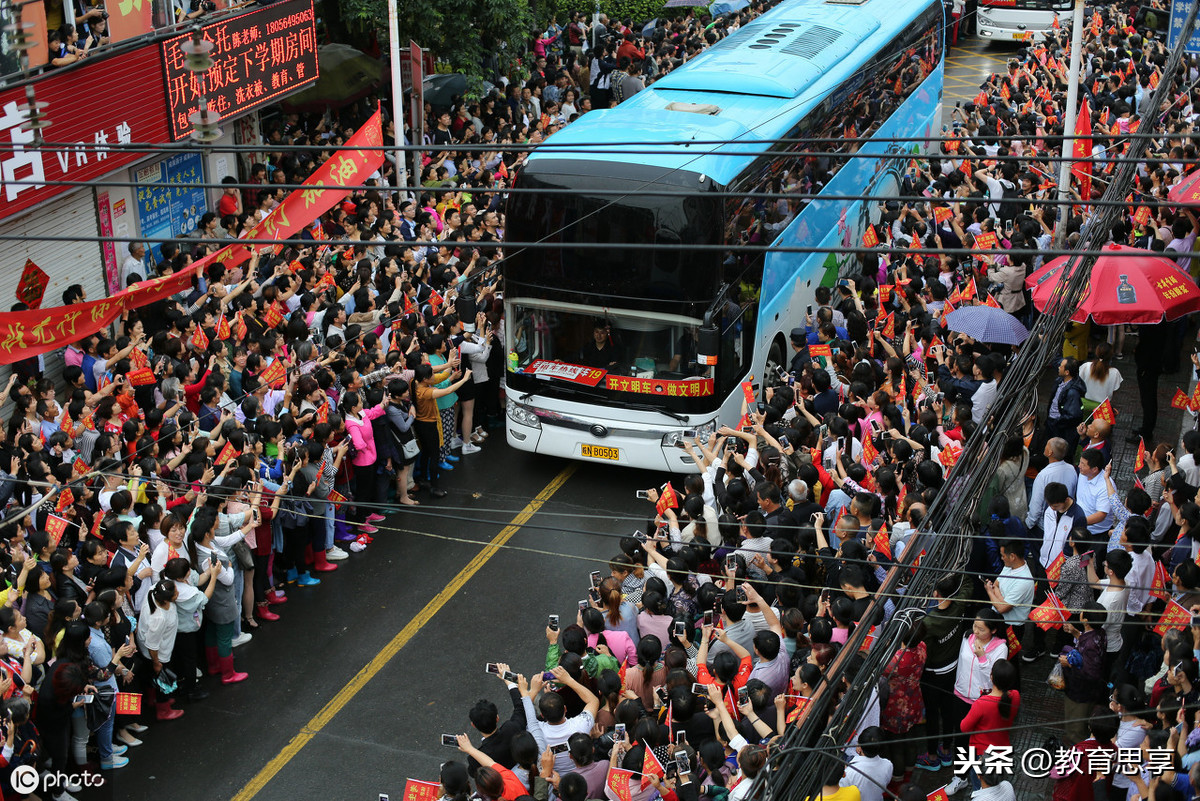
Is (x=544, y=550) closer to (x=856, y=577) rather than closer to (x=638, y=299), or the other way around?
(x=638, y=299)

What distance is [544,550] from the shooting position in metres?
11.7

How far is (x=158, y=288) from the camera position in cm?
1190

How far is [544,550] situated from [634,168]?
3.58 meters

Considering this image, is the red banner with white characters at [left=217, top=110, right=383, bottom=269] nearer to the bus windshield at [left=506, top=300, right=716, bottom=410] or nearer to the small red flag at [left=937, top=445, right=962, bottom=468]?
the bus windshield at [left=506, top=300, right=716, bottom=410]

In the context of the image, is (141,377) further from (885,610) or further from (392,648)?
(885,610)

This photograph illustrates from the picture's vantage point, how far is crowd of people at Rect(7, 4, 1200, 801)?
7.27 m

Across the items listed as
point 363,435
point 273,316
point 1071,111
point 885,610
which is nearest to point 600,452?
point 363,435

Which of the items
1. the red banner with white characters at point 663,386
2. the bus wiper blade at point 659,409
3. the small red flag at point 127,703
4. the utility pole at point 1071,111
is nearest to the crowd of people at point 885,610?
the red banner with white characters at point 663,386

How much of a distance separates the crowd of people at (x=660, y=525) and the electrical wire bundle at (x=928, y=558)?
0.53 feet

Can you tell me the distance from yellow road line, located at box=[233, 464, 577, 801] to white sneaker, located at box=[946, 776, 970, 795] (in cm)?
326

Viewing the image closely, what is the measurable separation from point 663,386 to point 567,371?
3.21 ft

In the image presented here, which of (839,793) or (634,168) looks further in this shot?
(634,168)

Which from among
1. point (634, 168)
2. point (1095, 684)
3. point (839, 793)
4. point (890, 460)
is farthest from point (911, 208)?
point (839, 793)

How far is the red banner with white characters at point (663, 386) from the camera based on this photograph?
11.8 metres
